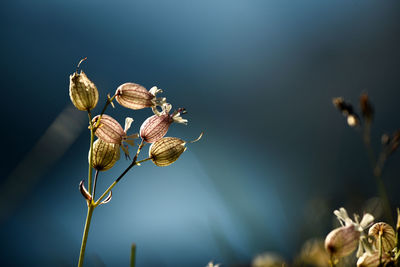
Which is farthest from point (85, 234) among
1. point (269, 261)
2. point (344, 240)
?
point (269, 261)

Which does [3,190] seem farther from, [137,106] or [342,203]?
[342,203]

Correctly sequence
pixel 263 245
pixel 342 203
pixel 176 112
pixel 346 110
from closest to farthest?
pixel 176 112 → pixel 346 110 → pixel 263 245 → pixel 342 203

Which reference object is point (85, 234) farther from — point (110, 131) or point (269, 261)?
point (269, 261)

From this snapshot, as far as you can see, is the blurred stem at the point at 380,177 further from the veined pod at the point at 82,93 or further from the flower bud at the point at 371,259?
the veined pod at the point at 82,93

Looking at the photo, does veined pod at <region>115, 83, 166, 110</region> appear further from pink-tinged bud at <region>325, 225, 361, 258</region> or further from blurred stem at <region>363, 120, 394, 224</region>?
blurred stem at <region>363, 120, 394, 224</region>

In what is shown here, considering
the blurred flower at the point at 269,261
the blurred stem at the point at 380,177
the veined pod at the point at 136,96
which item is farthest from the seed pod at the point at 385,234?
the blurred flower at the point at 269,261

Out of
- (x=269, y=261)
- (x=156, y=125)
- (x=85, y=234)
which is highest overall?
(x=156, y=125)

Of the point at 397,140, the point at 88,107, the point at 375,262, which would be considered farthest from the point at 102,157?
the point at 397,140
